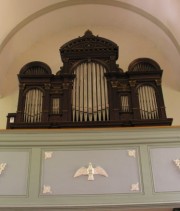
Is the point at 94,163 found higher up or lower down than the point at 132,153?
lower down

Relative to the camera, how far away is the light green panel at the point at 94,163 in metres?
6.98

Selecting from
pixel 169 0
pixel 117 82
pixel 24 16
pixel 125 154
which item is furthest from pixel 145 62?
pixel 24 16

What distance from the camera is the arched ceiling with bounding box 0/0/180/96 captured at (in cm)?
1024

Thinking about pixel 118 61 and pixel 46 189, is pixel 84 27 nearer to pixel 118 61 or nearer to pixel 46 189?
pixel 118 61

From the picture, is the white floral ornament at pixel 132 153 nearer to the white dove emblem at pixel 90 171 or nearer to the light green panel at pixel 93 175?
the light green panel at pixel 93 175

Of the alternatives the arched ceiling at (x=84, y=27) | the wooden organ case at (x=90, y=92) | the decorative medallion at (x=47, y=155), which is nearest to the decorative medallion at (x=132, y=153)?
the wooden organ case at (x=90, y=92)

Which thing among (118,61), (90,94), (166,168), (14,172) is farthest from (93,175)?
(118,61)

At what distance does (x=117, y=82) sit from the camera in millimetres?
9008

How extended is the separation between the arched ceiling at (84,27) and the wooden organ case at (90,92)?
4.72 feet

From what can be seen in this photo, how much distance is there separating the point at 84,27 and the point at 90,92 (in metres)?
3.23

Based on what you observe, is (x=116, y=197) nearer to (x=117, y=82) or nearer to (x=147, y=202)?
(x=147, y=202)

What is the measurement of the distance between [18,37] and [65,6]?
162 cm

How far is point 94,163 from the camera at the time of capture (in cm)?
734

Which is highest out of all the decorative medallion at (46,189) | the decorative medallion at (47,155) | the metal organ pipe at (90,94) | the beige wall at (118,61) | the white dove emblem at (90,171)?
the beige wall at (118,61)
